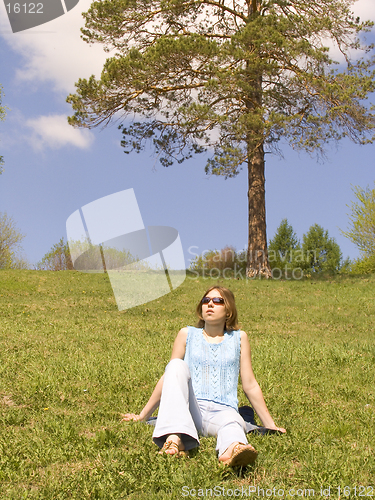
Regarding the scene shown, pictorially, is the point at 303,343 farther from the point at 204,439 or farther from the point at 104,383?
the point at 204,439

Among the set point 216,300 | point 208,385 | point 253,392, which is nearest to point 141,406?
point 208,385

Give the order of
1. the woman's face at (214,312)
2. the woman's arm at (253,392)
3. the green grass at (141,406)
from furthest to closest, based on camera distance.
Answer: the woman's face at (214,312), the woman's arm at (253,392), the green grass at (141,406)

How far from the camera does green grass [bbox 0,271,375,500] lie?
137 inches

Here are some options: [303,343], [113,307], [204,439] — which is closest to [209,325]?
[204,439]

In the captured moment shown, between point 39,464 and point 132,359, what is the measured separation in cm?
353

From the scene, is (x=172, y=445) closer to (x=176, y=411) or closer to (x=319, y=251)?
(x=176, y=411)

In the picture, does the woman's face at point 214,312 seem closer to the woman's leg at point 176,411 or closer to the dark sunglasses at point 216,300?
the dark sunglasses at point 216,300

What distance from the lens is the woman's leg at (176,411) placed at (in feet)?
11.4

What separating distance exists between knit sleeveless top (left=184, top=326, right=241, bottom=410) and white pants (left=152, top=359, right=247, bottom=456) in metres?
0.15

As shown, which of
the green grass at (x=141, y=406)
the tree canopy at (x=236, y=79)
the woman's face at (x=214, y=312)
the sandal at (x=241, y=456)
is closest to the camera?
the sandal at (x=241, y=456)

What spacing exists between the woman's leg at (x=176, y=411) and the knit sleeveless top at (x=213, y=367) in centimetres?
34

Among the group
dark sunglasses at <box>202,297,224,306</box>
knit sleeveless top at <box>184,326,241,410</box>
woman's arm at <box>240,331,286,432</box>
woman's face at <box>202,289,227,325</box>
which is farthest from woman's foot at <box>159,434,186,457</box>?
dark sunglasses at <box>202,297,224,306</box>

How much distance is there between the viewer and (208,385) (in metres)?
4.04

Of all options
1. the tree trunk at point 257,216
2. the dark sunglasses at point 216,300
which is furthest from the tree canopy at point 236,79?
the dark sunglasses at point 216,300
